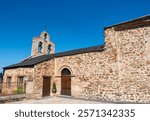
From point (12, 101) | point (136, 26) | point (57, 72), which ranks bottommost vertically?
point (12, 101)

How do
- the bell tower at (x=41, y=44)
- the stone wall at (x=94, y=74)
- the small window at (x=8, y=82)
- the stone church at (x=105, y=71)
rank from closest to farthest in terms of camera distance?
1. the stone church at (x=105, y=71)
2. the stone wall at (x=94, y=74)
3. the small window at (x=8, y=82)
4. the bell tower at (x=41, y=44)

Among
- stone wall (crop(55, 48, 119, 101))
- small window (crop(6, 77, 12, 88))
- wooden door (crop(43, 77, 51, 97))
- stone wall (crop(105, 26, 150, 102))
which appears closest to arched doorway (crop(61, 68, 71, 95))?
stone wall (crop(55, 48, 119, 101))

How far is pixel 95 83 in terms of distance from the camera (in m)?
15.9

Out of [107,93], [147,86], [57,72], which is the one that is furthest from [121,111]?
[57,72]

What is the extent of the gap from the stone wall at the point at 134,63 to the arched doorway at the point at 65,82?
18.2ft

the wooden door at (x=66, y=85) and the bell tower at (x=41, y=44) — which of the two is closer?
the wooden door at (x=66, y=85)

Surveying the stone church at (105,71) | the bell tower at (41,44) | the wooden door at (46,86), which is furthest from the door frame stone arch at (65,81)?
the bell tower at (41,44)

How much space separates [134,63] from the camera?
1388 cm

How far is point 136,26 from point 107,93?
5654mm

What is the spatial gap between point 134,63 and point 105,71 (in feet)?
8.20

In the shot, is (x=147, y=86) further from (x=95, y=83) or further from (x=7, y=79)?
(x=7, y=79)

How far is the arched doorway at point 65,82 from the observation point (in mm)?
18172

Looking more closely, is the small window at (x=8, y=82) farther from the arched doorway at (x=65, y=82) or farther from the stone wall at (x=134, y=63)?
the stone wall at (x=134, y=63)

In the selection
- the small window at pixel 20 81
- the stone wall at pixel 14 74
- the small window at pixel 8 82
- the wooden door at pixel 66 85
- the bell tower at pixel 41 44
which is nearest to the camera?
the stone wall at pixel 14 74
